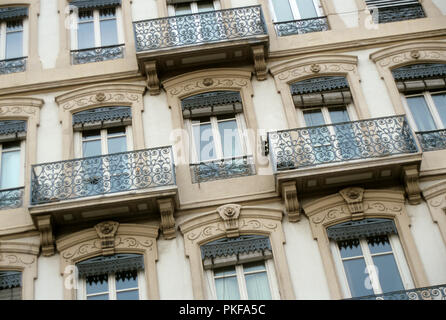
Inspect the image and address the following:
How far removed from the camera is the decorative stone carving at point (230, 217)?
461 inches

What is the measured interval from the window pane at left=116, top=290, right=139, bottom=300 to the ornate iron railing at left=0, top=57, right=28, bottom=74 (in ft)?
19.3

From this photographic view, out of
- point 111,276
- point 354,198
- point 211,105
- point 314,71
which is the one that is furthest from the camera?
point 314,71

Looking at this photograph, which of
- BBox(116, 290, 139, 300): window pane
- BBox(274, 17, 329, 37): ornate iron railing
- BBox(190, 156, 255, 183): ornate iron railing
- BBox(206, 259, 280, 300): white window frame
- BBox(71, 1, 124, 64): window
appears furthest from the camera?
BBox(274, 17, 329, 37): ornate iron railing

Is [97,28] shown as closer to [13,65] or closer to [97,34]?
[97,34]

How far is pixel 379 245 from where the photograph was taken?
38.1ft

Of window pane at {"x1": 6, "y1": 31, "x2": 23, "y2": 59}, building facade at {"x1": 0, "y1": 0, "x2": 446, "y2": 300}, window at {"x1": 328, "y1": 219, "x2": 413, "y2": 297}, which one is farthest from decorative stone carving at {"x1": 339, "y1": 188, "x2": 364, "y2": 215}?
window pane at {"x1": 6, "y1": 31, "x2": 23, "y2": 59}

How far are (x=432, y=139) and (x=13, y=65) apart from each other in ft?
29.8

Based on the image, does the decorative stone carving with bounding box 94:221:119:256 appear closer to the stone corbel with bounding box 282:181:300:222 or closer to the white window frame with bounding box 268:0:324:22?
the stone corbel with bounding box 282:181:300:222

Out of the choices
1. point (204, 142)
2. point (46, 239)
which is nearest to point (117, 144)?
point (204, 142)

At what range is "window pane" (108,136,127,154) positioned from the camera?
43.3 feet

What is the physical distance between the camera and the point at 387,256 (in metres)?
11.4

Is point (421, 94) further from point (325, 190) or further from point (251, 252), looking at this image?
point (251, 252)

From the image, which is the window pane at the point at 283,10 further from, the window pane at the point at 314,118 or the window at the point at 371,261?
the window at the point at 371,261

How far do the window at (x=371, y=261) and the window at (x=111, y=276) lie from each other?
11.6 feet
